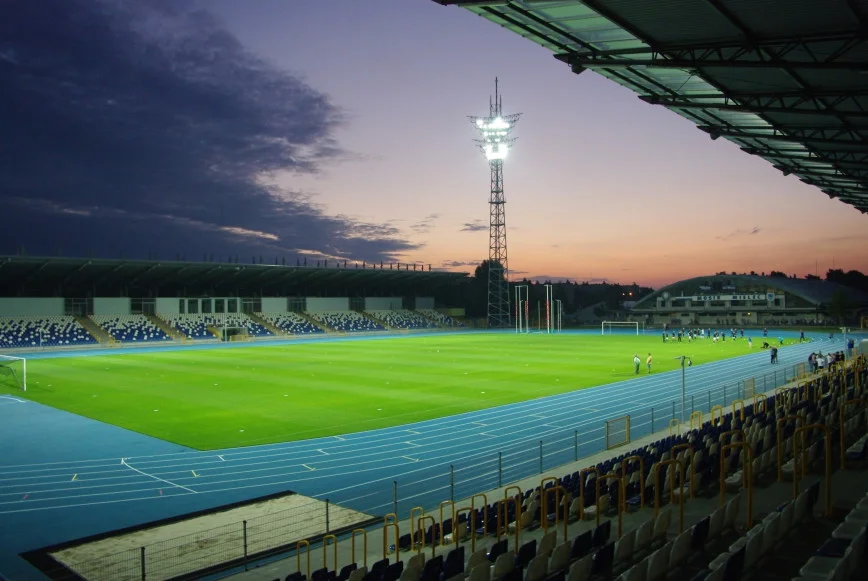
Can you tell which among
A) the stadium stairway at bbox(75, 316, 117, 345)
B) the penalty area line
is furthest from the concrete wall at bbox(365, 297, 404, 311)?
the penalty area line

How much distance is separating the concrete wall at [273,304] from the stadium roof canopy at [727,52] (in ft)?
256

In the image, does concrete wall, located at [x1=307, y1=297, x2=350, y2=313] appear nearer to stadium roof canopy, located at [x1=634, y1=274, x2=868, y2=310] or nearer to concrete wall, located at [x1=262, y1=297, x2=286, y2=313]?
concrete wall, located at [x1=262, y1=297, x2=286, y2=313]

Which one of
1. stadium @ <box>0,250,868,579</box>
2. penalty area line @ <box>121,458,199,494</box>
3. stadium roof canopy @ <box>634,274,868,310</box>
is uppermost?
stadium roof canopy @ <box>634,274,868,310</box>

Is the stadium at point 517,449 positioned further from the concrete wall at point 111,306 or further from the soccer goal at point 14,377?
the concrete wall at point 111,306

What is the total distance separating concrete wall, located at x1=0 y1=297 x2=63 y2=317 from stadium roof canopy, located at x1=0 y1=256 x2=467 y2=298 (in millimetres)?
1367

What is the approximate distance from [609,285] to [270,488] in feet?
542

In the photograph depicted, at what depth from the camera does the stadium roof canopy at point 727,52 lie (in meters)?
9.91

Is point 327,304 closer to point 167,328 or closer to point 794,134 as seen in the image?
point 167,328

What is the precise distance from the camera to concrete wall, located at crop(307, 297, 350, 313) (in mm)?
93562

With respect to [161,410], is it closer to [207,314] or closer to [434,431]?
[434,431]

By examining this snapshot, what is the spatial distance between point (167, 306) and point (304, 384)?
51363 millimetres

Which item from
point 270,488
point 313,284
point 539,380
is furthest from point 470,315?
point 270,488

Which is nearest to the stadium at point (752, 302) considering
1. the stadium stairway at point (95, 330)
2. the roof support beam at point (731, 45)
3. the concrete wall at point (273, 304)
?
the concrete wall at point (273, 304)

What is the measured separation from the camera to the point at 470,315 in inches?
4719
